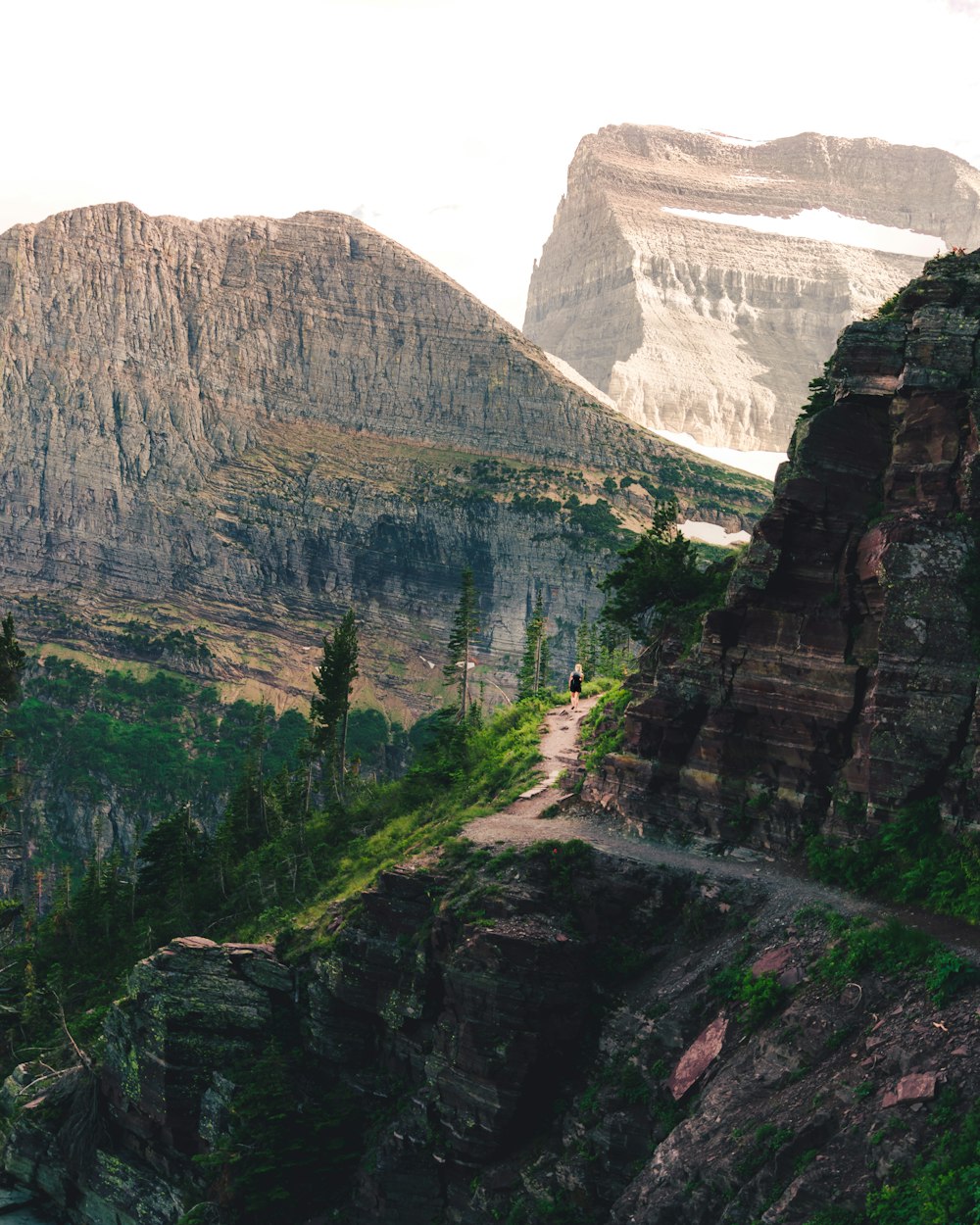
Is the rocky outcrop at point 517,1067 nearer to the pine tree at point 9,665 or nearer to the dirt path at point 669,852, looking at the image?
the dirt path at point 669,852

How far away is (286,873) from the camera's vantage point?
71125mm

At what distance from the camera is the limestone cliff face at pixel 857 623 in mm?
41656

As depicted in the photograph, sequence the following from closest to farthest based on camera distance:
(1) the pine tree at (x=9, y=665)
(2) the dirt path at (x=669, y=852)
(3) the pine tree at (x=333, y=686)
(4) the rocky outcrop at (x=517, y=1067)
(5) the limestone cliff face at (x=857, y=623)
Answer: (4) the rocky outcrop at (x=517, y=1067), (2) the dirt path at (x=669, y=852), (5) the limestone cliff face at (x=857, y=623), (1) the pine tree at (x=9, y=665), (3) the pine tree at (x=333, y=686)

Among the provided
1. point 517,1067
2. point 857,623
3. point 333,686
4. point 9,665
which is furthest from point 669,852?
point 333,686

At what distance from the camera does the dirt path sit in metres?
38.8

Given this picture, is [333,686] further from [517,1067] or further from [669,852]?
[517,1067]

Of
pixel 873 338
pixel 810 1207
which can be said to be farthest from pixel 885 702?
pixel 810 1207

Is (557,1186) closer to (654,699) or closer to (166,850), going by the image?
(654,699)

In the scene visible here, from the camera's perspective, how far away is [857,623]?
45.2 metres

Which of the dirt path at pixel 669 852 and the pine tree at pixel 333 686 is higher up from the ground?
the dirt path at pixel 669 852

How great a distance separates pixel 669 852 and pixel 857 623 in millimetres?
10036

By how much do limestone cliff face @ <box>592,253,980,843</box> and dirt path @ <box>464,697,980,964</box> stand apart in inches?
43.3

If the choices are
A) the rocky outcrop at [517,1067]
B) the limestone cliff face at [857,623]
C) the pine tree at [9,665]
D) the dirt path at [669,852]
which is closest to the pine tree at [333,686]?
the dirt path at [669,852]

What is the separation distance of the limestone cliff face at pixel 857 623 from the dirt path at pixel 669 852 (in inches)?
43.3
